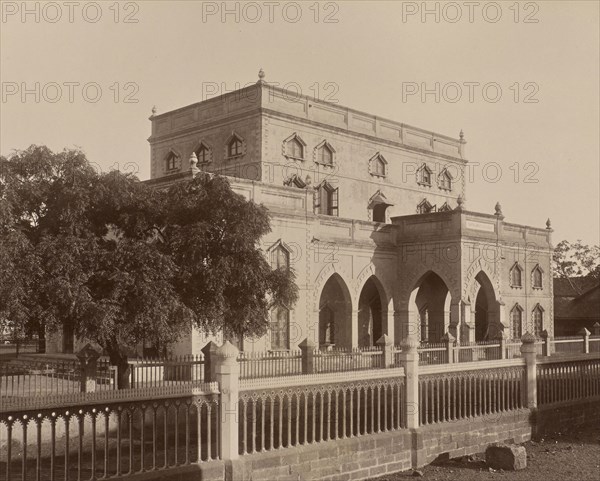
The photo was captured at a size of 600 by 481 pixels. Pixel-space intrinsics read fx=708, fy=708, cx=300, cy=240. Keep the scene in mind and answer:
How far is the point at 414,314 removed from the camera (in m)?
27.6

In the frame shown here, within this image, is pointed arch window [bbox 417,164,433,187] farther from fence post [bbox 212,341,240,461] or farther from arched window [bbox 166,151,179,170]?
fence post [bbox 212,341,240,461]

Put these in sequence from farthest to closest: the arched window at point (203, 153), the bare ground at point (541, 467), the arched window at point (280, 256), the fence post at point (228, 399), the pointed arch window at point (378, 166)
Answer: the pointed arch window at point (378, 166)
the arched window at point (203, 153)
the arched window at point (280, 256)
the bare ground at point (541, 467)
the fence post at point (228, 399)

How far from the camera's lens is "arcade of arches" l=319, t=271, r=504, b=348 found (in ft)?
83.9

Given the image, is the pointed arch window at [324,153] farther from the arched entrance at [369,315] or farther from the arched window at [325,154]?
the arched entrance at [369,315]

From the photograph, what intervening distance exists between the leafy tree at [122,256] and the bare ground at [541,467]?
5.01 meters

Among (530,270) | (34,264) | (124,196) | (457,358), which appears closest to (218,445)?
(34,264)

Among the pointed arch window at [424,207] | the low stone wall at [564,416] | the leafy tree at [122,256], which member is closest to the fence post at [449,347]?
the low stone wall at [564,416]

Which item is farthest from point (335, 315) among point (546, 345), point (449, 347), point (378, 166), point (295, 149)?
point (546, 345)

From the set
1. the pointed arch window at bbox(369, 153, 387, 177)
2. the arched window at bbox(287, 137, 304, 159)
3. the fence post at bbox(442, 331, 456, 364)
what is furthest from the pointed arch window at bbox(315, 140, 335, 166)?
the fence post at bbox(442, 331, 456, 364)

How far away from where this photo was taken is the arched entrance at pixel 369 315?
2884cm

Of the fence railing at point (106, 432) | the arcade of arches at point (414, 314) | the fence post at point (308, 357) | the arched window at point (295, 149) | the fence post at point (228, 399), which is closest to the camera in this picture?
the fence railing at point (106, 432)

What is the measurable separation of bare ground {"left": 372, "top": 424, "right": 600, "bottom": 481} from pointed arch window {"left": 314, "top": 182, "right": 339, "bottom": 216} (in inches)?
A: 647

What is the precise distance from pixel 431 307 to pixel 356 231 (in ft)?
17.9

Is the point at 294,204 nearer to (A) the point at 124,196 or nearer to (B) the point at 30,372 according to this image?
(A) the point at 124,196
